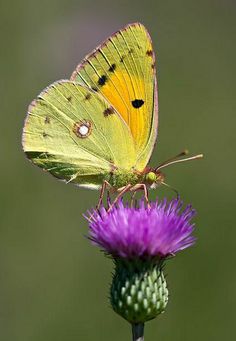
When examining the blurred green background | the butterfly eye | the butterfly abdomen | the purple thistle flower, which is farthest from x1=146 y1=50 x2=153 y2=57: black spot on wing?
the blurred green background

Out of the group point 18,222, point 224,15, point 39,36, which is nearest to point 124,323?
point 18,222

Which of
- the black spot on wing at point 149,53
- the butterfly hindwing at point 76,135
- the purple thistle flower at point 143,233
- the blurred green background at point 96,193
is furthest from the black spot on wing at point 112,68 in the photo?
the blurred green background at point 96,193

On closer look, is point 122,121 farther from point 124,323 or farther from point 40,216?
point 40,216

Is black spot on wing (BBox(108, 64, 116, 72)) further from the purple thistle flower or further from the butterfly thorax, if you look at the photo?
the purple thistle flower

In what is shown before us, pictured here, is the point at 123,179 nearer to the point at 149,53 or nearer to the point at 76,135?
the point at 76,135

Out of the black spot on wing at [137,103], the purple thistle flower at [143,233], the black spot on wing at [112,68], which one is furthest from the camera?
the black spot on wing at [112,68]

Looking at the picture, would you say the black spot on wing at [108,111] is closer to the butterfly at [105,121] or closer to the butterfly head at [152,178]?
the butterfly at [105,121]

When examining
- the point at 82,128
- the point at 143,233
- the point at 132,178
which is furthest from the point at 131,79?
the point at 143,233

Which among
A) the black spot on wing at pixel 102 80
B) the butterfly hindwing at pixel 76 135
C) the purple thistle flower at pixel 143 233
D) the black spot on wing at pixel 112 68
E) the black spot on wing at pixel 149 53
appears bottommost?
the purple thistle flower at pixel 143 233
